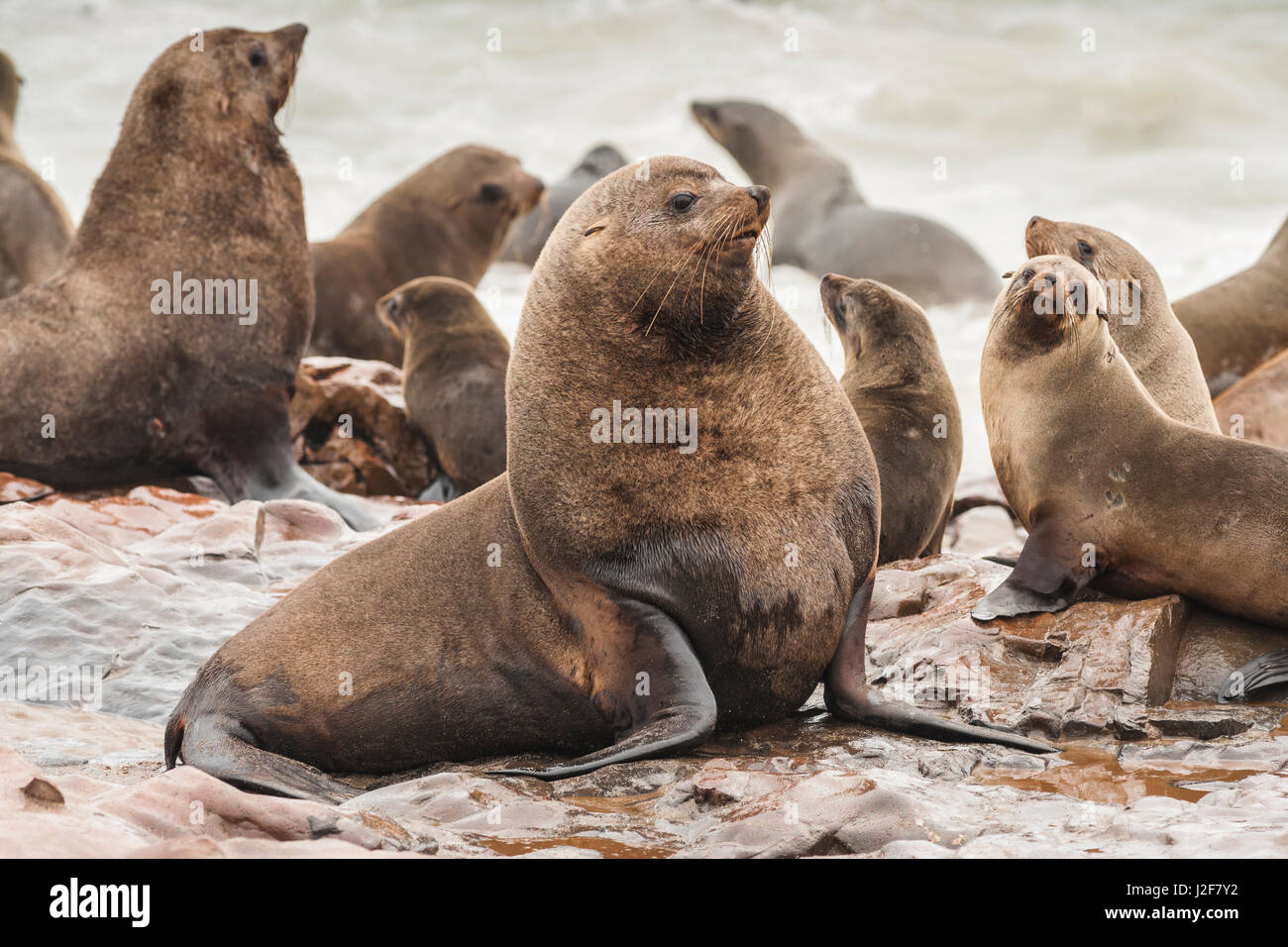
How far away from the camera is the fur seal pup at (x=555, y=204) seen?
760 inches

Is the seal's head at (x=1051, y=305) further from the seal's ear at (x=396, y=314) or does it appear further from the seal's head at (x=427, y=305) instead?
the seal's ear at (x=396, y=314)

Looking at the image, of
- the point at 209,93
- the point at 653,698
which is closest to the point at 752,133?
the point at 209,93

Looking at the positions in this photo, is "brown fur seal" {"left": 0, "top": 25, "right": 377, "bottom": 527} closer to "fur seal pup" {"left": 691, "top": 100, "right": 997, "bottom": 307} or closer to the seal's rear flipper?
the seal's rear flipper

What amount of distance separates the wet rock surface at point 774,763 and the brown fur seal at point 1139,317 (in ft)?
3.81

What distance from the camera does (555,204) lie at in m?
19.5

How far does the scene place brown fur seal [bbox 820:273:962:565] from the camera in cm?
667

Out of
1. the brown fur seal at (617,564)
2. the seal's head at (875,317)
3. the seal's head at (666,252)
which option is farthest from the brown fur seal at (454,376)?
the seal's head at (666,252)

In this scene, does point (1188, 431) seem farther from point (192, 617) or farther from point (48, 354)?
point (48, 354)

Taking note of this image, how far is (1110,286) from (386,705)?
12.4ft

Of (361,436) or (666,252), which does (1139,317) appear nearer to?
(666,252)

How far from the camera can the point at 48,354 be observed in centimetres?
800

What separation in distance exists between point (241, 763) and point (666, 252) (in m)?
1.88

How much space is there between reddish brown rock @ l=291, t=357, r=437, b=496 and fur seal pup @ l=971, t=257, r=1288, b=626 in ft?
15.3
